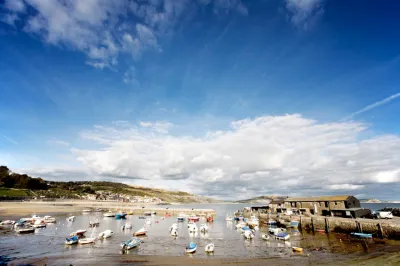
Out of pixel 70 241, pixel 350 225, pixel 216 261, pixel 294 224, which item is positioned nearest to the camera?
pixel 216 261

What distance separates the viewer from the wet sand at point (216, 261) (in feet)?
89.4

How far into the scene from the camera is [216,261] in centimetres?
2955

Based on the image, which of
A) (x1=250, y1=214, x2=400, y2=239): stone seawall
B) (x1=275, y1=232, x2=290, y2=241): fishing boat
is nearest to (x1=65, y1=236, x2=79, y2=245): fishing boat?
(x1=275, y1=232, x2=290, y2=241): fishing boat

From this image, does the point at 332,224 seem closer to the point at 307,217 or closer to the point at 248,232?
the point at 307,217

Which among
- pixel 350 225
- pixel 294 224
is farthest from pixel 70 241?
pixel 350 225

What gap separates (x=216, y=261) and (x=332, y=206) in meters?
51.2

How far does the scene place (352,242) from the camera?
40.5 meters

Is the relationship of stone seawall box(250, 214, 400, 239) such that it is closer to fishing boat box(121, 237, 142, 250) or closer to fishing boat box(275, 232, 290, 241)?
fishing boat box(275, 232, 290, 241)

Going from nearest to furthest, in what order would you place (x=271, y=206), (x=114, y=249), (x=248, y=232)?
(x=114, y=249), (x=248, y=232), (x=271, y=206)

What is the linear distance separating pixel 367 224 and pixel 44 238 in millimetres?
63542

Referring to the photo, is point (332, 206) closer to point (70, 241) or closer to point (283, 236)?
point (283, 236)

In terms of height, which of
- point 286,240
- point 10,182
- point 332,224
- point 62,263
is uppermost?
point 10,182

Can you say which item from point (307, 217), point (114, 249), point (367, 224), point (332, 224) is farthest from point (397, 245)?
point (114, 249)

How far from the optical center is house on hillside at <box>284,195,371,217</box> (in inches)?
2345
